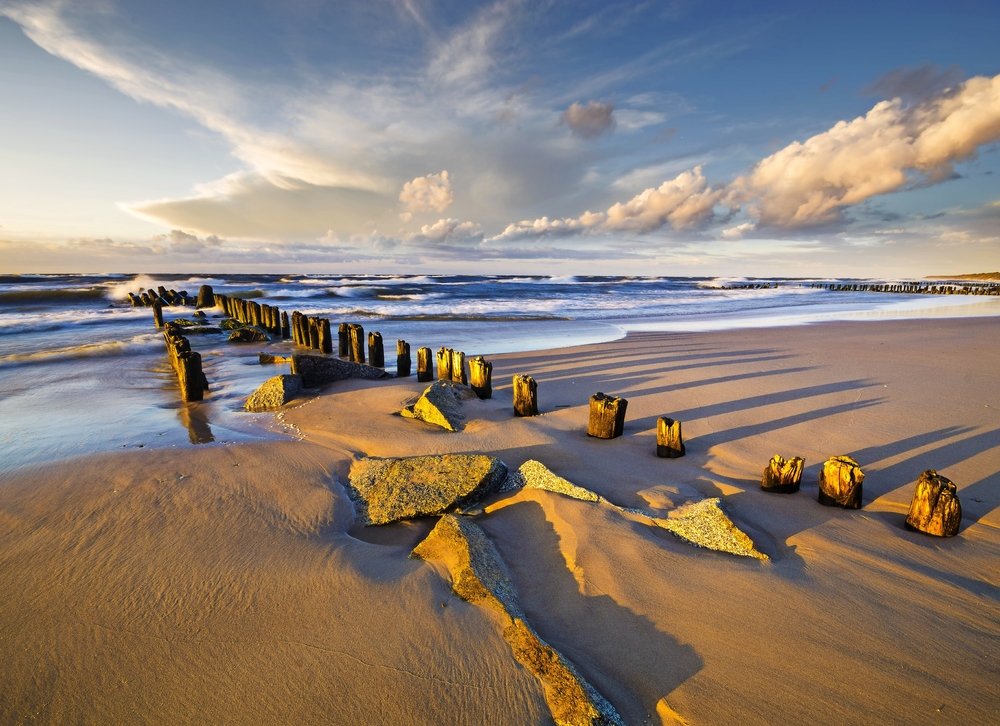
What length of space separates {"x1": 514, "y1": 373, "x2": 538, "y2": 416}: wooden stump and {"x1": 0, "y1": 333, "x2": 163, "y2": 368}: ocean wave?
1080 cm

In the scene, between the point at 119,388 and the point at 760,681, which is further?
the point at 119,388

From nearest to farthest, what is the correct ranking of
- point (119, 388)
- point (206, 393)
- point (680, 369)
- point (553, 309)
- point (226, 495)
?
point (226, 495) → point (206, 393) → point (119, 388) → point (680, 369) → point (553, 309)

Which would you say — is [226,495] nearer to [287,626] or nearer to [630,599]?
[287,626]

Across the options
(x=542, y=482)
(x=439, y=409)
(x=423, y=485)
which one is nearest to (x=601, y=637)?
(x=542, y=482)

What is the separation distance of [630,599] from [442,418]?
3.08 m

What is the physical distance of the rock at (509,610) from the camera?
67.4 inches

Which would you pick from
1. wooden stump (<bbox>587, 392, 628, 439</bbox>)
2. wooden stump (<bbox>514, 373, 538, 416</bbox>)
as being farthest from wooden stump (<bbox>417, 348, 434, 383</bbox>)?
wooden stump (<bbox>587, 392, 628, 439</bbox>)

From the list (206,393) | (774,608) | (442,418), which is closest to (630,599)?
(774,608)

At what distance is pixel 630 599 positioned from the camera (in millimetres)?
2367

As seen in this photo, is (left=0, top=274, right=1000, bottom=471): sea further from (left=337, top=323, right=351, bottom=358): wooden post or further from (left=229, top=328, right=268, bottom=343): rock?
(left=337, top=323, right=351, bottom=358): wooden post

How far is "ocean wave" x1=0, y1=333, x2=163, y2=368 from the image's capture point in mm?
10055

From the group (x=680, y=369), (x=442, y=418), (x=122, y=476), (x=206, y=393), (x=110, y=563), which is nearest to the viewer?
(x=110, y=563)

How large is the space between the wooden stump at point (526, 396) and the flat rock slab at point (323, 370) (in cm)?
296

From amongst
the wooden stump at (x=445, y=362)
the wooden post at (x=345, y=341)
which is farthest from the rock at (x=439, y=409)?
the wooden post at (x=345, y=341)
